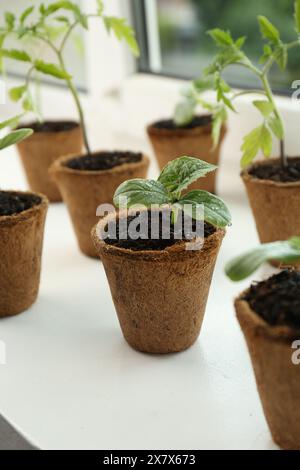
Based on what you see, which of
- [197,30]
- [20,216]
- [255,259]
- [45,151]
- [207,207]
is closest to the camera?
[255,259]

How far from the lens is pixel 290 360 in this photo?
3.06 feet

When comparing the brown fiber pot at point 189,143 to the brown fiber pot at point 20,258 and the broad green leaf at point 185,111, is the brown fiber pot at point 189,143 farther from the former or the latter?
the brown fiber pot at point 20,258

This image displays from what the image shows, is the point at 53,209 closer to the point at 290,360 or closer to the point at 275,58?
the point at 275,58

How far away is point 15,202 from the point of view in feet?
4.90

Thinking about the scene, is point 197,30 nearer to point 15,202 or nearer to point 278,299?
point 15,202

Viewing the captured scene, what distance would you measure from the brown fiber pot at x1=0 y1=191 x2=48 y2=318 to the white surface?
0.04 metres

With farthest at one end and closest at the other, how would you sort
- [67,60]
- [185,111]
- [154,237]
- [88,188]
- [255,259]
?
[67,60] < [185,111] < [88,188] < [154,237] < [255,259]

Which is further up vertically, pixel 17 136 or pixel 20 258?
pixel 17 136

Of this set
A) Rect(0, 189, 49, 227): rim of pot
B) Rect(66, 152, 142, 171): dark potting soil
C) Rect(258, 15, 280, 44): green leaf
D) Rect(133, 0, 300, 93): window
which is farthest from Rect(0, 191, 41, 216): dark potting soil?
Rect(133, 0, 300, 93): window

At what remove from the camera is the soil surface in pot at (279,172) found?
1.56m

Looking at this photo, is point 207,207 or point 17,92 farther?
point 17,92

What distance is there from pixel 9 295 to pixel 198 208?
1.73 ft

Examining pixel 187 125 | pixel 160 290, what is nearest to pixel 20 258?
pixel 160 290

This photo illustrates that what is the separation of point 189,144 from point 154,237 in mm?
754
